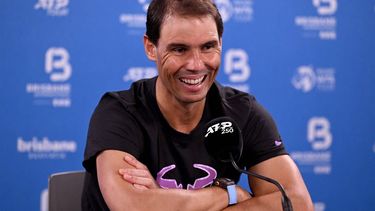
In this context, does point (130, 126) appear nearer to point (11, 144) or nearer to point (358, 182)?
point (11, 144)

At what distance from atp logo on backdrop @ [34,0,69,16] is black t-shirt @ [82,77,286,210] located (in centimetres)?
163

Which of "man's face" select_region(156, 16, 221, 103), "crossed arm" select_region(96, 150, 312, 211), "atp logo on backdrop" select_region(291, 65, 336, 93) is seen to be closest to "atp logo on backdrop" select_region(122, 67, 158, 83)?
"atp logo on backdrop" select_region(291, 65, 336, 93)

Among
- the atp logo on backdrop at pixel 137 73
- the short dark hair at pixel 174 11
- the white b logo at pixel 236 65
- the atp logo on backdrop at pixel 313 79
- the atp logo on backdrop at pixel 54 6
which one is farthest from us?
the atp logo on backdrop at pixel 313 79

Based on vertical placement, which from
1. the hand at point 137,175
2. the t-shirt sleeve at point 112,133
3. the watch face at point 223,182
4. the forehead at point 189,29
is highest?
the forehead at point 189,29

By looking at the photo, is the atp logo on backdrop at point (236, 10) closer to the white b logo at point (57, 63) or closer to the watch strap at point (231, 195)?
the white b logo at point (57, 63)

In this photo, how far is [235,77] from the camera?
12.4 feet

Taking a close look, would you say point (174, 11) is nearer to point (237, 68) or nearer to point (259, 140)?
point (259, 140)

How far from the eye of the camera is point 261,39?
382 cm

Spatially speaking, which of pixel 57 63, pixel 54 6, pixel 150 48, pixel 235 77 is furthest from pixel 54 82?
pixel 150 48

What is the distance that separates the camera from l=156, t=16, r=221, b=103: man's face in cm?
188

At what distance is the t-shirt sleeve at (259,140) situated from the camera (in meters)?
2.05

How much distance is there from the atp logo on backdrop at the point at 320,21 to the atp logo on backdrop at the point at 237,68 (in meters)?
0.44

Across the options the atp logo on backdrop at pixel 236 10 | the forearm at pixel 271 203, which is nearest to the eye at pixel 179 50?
the forearm at pixel 271 203

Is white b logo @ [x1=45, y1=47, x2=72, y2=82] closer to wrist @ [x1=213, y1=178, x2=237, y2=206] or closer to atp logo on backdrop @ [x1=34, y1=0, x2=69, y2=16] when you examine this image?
atp logo on backdrop @ [x1=34, y1=0, x2=69, y2=16]
